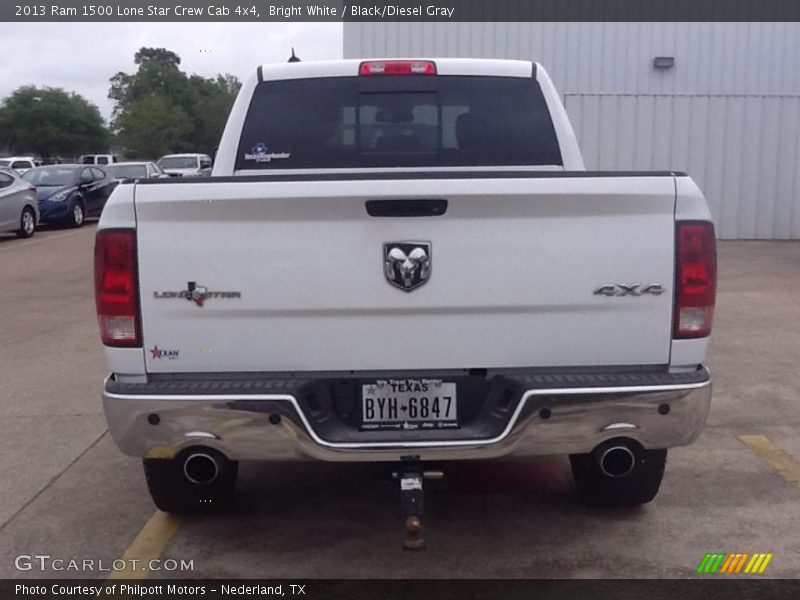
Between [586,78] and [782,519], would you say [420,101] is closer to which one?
[782,519]

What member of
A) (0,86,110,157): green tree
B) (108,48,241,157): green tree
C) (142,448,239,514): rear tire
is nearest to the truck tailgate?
(142,448,239,514): rear tire

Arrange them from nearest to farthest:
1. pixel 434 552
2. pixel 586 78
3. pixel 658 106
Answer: pixel 434 552 → pixel 658 106 → pixel 586 78

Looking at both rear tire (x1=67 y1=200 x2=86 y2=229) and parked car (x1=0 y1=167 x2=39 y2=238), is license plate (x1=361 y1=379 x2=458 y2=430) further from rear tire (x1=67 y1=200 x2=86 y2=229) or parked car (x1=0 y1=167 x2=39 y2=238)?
rear tire (x1=67 y1=200 x2=86 y2=229)

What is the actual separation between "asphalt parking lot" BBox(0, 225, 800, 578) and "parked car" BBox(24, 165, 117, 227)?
16.1 metres

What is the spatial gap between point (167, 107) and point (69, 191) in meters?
57.4

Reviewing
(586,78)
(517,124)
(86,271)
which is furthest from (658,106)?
(517,124)

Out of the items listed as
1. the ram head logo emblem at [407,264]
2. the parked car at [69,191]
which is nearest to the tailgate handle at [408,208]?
the ram head logo emblem at [407,264]

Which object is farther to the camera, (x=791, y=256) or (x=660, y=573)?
(x=791, y=256)

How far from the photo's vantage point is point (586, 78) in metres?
19.2

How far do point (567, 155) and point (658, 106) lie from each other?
12.8 m

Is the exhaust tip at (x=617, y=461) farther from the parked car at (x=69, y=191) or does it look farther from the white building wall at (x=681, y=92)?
the parked car at (x=69, y=191)

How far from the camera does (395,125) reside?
558 cm

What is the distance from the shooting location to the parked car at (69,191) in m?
22.5

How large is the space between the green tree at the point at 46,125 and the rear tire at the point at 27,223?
56353 mm
